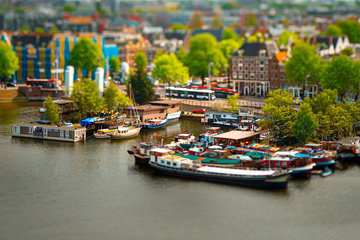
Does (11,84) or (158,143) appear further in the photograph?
(11,84)

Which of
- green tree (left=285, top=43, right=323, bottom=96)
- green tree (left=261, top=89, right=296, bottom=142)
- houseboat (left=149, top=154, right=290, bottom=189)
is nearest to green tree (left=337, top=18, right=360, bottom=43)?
green tree (left=285, top=43, right=323, bottom=96)

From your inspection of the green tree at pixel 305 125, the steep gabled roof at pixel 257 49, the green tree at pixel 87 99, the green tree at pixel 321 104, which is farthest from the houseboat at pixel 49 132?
the steep gabled roof at pixel 257 49

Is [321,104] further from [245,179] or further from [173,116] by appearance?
[245,179]

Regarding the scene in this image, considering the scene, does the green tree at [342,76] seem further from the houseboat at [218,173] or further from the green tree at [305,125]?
the houseboat at [218,173]

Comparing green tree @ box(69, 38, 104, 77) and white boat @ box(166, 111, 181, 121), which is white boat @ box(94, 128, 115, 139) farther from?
green tree @ box(69, 38, 104, 77)

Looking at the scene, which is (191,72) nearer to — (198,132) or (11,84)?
(11,84)

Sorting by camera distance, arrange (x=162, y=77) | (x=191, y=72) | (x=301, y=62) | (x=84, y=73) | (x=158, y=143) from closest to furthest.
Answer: (x=158, y=143) → (x=301, y=62) → (x=162, y=77) → (x=191, y=72) → (x=84, y=73)

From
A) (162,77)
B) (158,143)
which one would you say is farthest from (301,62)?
(158,143)
